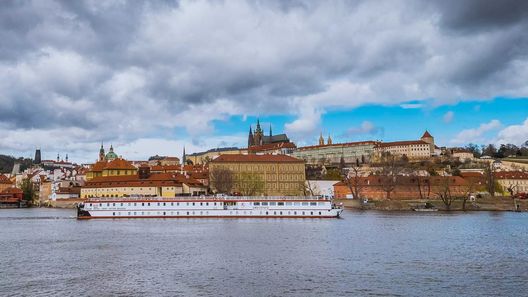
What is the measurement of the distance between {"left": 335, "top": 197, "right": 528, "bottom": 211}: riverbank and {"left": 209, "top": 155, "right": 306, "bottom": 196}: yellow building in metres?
31.8

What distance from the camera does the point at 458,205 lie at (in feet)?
300

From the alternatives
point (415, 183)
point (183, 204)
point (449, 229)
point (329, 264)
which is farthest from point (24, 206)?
point (329, 264)

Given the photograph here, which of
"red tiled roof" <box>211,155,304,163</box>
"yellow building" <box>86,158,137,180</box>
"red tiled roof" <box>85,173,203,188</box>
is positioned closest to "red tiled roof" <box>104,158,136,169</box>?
"yellow building" <box>86,158,137,180</box>

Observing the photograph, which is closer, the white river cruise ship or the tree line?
the white river cruise ship

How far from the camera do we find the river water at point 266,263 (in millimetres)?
23250

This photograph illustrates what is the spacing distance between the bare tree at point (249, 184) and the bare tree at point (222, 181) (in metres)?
2.08

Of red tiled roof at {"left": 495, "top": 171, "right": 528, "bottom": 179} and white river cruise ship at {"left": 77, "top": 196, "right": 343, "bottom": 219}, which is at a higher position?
red tiled roof at {"left": 495, "top": 171, "right": 528, "bottom": 179}

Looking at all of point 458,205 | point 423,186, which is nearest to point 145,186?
point 423,186

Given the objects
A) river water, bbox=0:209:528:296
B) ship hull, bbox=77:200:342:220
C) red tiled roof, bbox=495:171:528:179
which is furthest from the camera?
red tiled roof, bbox=495:171:528:179

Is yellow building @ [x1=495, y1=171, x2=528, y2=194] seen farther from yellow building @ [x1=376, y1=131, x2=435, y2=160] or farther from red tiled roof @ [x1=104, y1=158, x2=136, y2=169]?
red tiled roof @ [x1=104, y1=158, x2=136, y2=169]

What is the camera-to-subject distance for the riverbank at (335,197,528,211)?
90.4m

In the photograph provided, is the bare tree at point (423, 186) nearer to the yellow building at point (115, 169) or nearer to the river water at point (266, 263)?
the river water at point (266, 263)

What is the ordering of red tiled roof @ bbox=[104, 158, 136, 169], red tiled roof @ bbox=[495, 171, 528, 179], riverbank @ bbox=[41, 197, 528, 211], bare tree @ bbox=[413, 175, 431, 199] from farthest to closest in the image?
red tiled roof @ bbox=[495, 171, 528, 179] < red tiled roof @ bbox=[104, 158, 136, 169] < bare tree @ bbox=[413, 175, 431, 199] < riverbank @ bbox=[41, 197, 528, 211]

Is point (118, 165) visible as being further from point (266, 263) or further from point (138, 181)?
point (266, 263)
